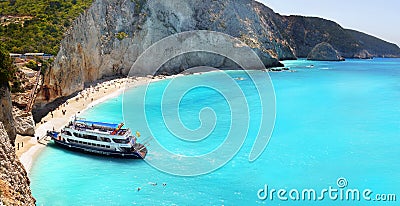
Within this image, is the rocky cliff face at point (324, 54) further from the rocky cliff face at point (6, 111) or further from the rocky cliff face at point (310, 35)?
the rocky cliff face at point (6, 111)

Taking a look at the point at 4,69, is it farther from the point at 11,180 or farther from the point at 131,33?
the point at 131,33

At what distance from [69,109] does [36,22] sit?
1565cm

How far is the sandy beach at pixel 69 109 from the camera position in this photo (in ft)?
117

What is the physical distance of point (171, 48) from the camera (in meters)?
98.1

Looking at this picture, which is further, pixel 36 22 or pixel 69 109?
pixel 36 22

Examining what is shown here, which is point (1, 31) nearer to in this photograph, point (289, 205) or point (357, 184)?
point (289, 205)

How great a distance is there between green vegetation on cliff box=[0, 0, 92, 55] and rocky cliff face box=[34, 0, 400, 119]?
1686 mm

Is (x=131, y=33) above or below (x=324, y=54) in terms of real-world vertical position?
above

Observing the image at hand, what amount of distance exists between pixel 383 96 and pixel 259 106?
103 ft

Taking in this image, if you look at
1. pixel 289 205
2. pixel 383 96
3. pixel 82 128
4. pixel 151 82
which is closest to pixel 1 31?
pixel 82 128

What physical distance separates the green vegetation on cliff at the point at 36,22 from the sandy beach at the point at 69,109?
8619mm

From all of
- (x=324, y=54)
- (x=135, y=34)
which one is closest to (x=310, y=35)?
(x=324, y=54)

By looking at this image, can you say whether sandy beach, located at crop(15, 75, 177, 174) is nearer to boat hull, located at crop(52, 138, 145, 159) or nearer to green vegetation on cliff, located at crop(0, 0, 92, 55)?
boat hull, located at crop(52, 138, 145, 159)

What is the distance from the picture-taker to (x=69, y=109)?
51500mm
